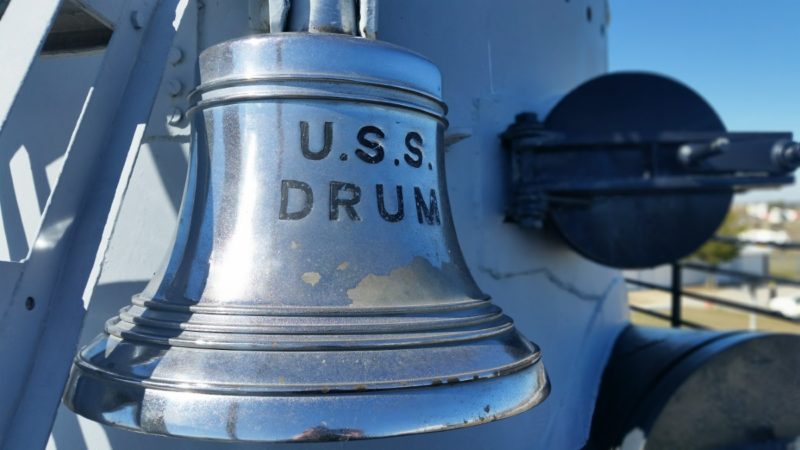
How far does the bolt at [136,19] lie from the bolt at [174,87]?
0.29 meters

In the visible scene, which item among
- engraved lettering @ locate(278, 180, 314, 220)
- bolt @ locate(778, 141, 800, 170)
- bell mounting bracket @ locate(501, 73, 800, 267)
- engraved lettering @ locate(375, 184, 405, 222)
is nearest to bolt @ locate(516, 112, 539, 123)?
bell mounting bracket @ locate(501, 73, 800, 267)

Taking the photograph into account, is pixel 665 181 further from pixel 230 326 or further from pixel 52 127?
pixel 52 127

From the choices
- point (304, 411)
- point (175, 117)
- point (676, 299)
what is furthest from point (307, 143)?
point (676, 299)

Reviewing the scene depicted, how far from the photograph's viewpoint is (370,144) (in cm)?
96

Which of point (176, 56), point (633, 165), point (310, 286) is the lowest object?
point (310, 286)

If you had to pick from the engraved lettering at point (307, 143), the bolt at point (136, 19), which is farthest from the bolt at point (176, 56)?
the engraved lettering at point (307, 143)

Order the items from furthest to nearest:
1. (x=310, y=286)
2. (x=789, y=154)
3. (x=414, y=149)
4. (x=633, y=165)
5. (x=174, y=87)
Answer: (x=633, y=165) → (x=789, y=154) → (x=174, y=87) → (x=414, y=149) → (x=310, y=286)

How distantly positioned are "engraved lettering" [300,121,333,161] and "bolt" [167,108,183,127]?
57cm

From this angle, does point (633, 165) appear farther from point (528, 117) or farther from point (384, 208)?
point (384, 208)

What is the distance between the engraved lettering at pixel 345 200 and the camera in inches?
36.7

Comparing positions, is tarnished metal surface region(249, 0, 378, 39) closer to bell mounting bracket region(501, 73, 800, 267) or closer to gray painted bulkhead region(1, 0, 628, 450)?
gray painted bulkhead region(1, 0, 628, 450)

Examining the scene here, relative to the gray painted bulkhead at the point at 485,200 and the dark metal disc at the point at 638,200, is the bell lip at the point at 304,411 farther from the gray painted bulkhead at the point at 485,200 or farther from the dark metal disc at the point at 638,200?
the dark metal disc at the point at 638,200

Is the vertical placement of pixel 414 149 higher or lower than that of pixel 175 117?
lower

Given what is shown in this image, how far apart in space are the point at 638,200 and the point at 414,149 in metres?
1.04
